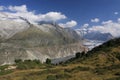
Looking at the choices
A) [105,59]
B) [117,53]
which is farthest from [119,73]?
[117,53]

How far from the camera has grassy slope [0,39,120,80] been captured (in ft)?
218

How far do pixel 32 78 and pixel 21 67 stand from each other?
Result: 4034 centimetres

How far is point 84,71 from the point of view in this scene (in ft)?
255

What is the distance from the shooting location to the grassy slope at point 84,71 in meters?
66.5

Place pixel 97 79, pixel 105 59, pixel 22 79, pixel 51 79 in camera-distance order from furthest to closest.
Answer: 1. pixel 105 59
2. pixel 22 79
3. pixel 51 79
4. pixel 97 79

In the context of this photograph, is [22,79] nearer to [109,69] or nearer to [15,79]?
[15,79]

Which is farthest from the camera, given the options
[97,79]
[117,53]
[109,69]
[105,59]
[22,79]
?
[117,53]

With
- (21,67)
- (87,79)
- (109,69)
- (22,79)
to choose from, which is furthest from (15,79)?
(21,67)

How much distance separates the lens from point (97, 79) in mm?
60125

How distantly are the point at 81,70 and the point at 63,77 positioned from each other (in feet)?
48.1

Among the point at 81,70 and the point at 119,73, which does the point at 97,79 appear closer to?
the point at 119,73

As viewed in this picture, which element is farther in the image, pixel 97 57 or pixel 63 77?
pixel 97 57

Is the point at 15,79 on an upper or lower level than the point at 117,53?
lower

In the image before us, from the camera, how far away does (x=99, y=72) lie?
2810 inches
